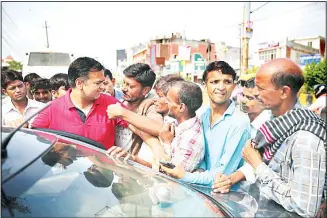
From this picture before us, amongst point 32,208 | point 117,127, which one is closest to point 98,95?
point 117,127

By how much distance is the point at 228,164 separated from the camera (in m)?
2.11

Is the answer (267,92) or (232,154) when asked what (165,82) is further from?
(267,92)

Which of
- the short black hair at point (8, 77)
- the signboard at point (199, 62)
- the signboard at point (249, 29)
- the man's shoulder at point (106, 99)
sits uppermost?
the signboard at point (249, 29)

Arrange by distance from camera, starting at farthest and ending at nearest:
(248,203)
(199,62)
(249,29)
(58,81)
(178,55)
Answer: (178,55) < (58,81) < (199,62) < (249,29) < (248,203)

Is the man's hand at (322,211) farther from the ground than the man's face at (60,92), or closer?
closer

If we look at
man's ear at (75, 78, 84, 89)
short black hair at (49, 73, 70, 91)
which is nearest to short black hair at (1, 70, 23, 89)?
short black hair at (49, 73, 70, 91)

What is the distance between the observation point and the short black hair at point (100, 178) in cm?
139

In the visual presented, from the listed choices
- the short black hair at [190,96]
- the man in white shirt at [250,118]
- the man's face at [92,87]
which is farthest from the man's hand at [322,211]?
the man's face at [92,87]

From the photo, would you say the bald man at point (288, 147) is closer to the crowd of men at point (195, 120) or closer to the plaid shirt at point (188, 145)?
the crowd of men at point (195, 120)

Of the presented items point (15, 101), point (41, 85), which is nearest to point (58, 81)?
point (41, 85)

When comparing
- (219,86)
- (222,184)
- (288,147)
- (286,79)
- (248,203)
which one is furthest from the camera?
(219,86)

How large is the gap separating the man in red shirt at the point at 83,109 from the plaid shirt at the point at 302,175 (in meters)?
1.13

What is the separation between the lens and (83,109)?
2.25 m

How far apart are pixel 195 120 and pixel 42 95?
167cm
